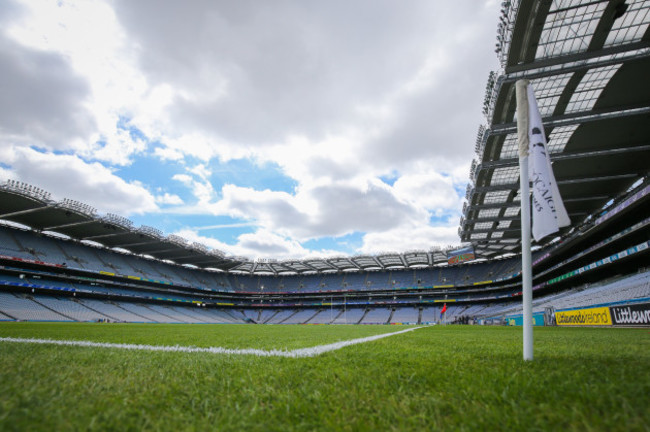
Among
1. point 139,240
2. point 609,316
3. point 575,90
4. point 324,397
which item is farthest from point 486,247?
point 139,240

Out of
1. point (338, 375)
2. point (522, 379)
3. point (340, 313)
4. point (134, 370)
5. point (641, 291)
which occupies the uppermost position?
point (641, 291)

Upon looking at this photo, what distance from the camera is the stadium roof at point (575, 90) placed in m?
14.2

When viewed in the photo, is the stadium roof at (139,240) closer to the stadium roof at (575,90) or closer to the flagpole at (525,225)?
the stadium roof at (575,90)

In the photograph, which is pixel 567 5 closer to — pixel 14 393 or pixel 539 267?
pixel 14 393

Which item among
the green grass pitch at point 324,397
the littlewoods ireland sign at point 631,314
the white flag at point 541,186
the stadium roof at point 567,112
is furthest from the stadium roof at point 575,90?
the green grass pitch at point 324,397

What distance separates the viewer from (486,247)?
45375 mm

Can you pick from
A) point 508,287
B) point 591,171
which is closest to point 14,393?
point 591,171

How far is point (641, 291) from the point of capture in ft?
65.8

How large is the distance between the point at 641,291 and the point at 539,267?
27288mm

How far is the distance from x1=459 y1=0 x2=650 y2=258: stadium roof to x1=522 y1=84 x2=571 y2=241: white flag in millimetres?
13378

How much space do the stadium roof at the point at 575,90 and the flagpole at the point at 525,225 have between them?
13173 mm

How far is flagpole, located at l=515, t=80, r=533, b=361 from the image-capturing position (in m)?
3.52

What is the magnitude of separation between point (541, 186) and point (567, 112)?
1993 centimetres

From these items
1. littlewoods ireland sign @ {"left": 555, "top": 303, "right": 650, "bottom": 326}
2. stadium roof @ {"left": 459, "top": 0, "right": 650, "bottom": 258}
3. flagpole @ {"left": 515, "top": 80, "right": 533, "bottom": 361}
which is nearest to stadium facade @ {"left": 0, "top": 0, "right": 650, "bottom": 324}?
stadium roof @ {"left": 459, "top": 0, "right": 650, "bottom": 258}
